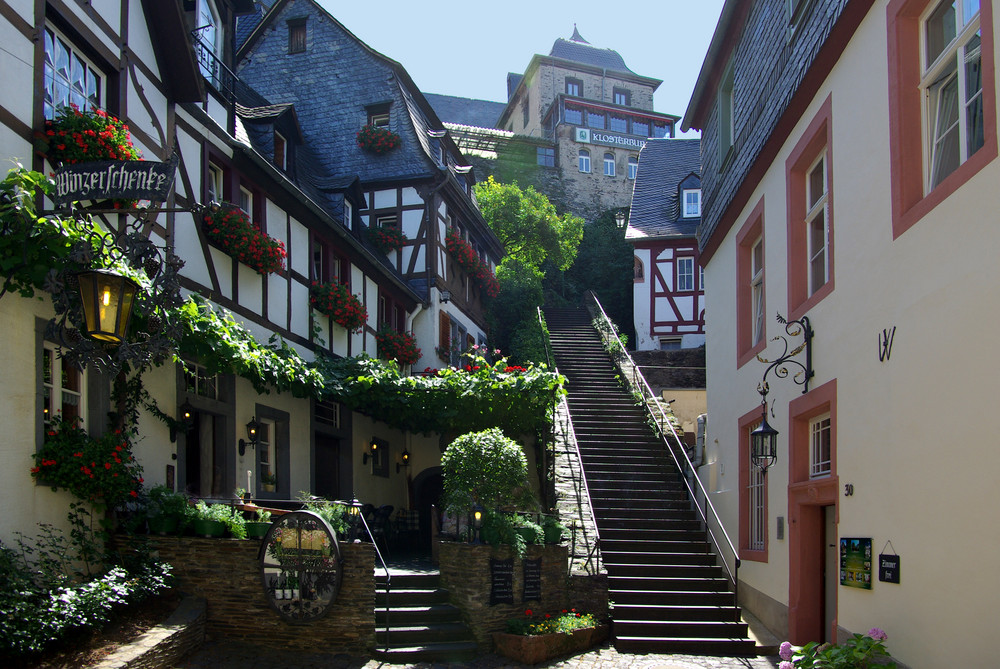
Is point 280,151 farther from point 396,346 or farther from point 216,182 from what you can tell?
point 396,346

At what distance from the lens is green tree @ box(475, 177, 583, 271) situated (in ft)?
118

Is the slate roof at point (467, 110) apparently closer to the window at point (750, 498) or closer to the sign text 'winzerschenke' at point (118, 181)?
the window at point (750, 498)

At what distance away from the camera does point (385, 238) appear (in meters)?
21.8

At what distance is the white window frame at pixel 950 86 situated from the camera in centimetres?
680

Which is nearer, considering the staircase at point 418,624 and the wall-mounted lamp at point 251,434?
the staircase at point 418,624

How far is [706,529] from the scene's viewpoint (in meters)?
14.8

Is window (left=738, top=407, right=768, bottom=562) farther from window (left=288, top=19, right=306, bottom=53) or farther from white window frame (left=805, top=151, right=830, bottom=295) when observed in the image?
window (left=288, top=19, right=306, bottom=53)

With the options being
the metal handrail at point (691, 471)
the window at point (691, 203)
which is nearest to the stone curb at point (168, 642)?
the metal handrail at point (691, 471)

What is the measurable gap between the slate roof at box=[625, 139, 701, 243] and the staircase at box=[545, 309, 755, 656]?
1297 cm

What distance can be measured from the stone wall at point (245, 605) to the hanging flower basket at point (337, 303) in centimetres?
614

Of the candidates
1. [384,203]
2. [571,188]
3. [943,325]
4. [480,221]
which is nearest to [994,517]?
[943,325]

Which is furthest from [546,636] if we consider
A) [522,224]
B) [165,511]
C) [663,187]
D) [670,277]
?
[522,224]

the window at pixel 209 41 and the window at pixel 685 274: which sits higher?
the window at pixel 209 41

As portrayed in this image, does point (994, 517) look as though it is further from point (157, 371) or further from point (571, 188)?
point (571, 188)
